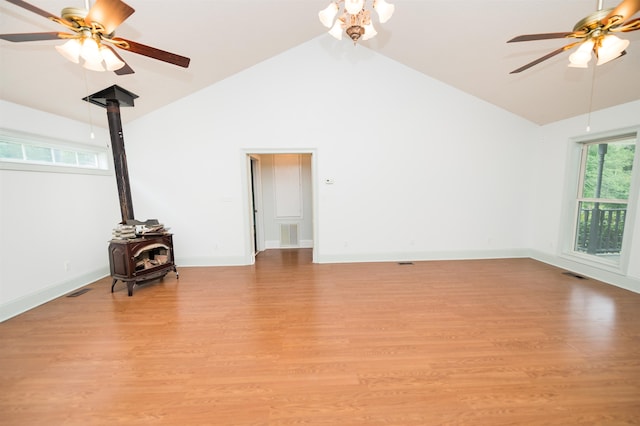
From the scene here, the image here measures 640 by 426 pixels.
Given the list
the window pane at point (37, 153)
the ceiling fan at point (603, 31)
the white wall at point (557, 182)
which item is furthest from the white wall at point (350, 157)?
the ceiling fan at point (603, 31)

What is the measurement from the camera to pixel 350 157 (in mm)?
4543

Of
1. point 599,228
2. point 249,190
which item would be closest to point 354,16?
point 249,190

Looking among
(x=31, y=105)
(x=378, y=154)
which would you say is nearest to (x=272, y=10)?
Answer: (x=378, y=154)

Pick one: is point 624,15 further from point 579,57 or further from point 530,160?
point 530,160

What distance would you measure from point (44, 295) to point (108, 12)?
364 centimetres

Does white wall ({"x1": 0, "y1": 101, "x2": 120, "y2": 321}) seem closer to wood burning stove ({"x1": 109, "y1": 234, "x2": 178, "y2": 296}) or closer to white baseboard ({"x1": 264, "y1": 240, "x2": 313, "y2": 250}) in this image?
wood burning stove ({"x1": 109, "y1": 234, "x2": 178, "y2": 296})

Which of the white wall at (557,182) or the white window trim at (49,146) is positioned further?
the white wall at (557,182)

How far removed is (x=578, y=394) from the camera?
1.66 metres

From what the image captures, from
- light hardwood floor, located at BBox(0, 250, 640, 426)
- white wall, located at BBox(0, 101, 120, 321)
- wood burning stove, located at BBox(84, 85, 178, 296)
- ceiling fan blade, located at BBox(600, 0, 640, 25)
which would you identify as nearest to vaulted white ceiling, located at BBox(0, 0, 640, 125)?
wood burning stove, located at BBox(84, 85, 178, 296)

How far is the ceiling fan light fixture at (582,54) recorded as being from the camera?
1.88 metres

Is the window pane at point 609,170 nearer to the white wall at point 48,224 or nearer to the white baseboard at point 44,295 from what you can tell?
the white wall at point 48,224

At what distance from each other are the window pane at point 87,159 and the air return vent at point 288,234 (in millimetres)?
3658

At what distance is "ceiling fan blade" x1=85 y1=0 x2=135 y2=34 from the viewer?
1.40 meters

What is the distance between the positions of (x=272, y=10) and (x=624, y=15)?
3379 millimetres
